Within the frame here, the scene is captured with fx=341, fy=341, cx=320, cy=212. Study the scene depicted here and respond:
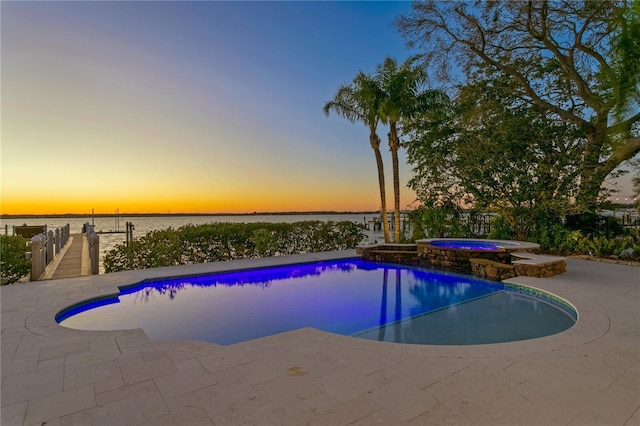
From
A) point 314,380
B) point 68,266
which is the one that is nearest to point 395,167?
point 68,266

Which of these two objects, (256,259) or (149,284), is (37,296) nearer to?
(149,284)

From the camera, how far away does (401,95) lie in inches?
473

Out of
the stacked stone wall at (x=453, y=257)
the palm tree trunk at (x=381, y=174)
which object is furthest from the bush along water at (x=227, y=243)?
the stacked stone wall at (x=453, y=257)

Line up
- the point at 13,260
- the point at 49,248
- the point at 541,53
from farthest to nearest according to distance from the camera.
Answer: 1. the point at 541,53
2. the point at 49,248
3. the point at 13,260

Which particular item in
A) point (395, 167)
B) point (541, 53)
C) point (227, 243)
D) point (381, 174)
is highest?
point (541, 53)

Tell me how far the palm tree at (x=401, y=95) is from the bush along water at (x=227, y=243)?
8.78 ft

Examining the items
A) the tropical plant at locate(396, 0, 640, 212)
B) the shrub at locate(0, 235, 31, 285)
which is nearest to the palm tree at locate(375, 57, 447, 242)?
the tropical plant at locate(396, 0, 640, 212)

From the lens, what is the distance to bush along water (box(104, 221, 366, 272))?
8.54 meters

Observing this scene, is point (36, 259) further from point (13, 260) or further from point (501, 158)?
point (501, 158)

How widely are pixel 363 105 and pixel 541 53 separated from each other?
6.66 metres

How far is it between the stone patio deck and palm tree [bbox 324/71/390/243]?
9429 millimetres

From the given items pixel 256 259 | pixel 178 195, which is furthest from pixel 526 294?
pixel 178 195

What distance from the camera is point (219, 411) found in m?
2.32

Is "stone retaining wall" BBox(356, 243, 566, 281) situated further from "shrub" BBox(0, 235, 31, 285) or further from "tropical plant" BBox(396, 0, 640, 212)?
"shrub" BBox(0, 235, 31, 285)
